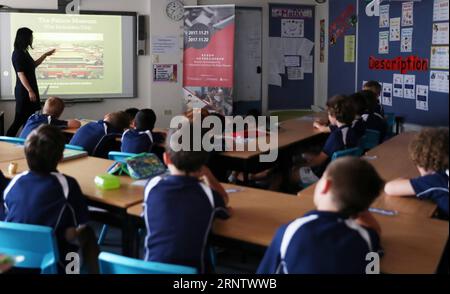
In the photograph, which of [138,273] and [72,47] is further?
[72,47]

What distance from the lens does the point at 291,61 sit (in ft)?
27.8

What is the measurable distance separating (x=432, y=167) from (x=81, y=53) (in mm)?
6127

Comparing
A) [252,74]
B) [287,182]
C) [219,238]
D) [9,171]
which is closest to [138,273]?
[219,238]

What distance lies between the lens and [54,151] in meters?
2.40

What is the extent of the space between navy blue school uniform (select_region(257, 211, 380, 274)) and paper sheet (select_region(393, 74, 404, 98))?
5.15 m

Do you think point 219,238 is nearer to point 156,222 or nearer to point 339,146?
point 156,222

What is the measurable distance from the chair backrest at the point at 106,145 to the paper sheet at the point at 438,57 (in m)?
3.50

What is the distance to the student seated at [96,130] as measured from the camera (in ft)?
13.9

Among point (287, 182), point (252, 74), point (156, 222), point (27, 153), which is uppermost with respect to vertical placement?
point (252, 74)

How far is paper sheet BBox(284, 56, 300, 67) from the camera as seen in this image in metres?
8.45

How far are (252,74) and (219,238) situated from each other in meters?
6.38

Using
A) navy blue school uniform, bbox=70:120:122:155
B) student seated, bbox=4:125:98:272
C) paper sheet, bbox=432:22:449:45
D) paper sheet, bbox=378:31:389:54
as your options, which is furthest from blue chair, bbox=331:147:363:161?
paper sheet, bbox=378:31:389:54

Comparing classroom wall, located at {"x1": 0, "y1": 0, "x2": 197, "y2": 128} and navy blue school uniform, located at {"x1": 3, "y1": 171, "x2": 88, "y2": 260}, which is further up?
classroom wall, located at {"x1": 0, "y1": 0, "x2": 197, "y2": 128}

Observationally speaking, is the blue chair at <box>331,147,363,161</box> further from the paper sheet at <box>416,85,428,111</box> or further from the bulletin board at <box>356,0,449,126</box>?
the paper sheet at <box>416,85,428,111</box>
